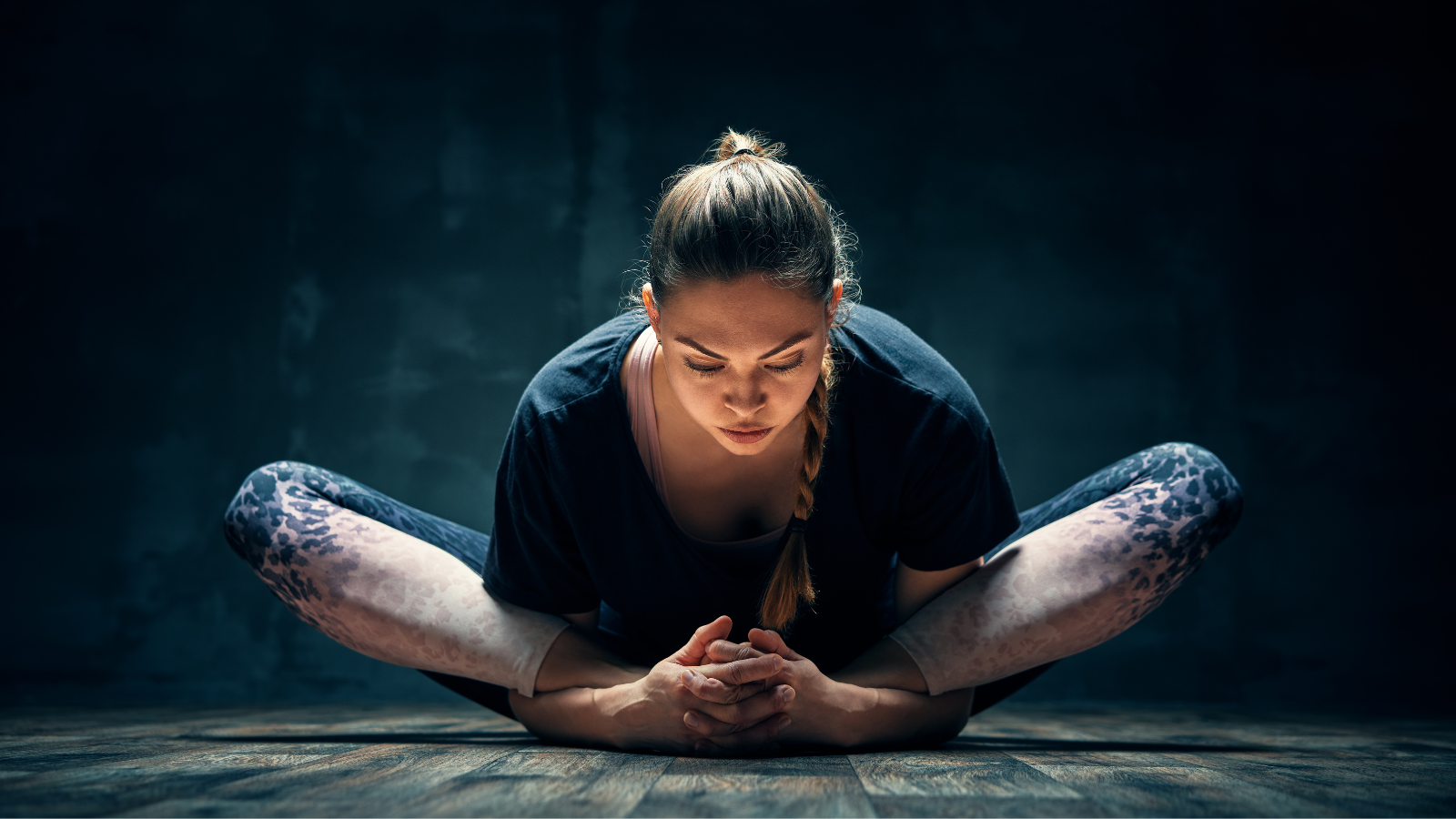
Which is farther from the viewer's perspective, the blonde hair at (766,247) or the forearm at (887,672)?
the forearm at (887,672)

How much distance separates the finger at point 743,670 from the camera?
112cm

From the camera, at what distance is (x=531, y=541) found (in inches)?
51.1

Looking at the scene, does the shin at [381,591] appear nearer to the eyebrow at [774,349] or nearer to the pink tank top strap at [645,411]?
the pink tank top strap at [645,411]

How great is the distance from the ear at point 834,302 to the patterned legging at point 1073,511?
436 millimetres

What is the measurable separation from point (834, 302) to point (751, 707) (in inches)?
19.1

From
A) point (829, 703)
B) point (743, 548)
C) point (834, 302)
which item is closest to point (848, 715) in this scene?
point (829, 703)

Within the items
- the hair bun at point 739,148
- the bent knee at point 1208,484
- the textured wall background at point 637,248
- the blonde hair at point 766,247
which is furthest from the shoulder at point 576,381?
the textured wall background at point 637,248

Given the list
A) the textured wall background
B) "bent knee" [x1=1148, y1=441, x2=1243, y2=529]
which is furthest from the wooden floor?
the textured wall background

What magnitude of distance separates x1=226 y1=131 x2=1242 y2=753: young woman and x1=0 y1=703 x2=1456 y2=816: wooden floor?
89 mm

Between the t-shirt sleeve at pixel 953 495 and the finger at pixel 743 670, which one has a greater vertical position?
the t-shirt sleeve at pixel 953 495

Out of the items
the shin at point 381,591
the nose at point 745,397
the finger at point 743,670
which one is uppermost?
the nose at point 745,397

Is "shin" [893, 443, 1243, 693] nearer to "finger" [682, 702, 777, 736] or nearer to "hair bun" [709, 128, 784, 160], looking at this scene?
"finger" [682, 702, 777, 736]

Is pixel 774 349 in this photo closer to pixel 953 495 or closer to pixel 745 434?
pixel 745 434

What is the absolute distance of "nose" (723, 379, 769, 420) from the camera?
3.57 feet
